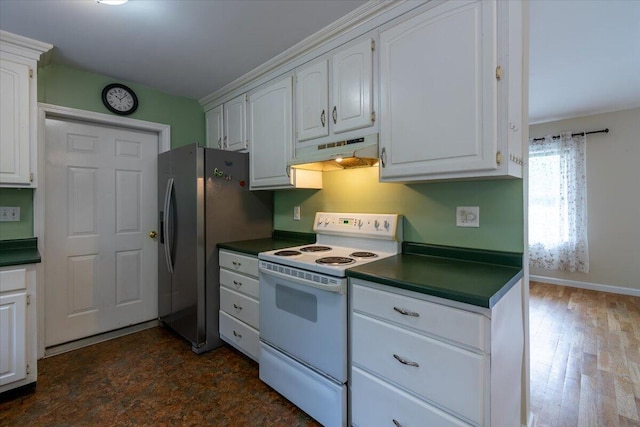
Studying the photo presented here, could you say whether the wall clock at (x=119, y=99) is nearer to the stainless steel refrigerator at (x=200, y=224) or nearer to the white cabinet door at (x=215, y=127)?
the stainless steel refrigerator at (x=200, y=224)

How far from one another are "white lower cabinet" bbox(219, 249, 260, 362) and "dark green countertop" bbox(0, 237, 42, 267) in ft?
3.94

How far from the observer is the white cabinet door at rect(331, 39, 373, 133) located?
1.82m

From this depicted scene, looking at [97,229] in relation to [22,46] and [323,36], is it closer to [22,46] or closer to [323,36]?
[22,46]

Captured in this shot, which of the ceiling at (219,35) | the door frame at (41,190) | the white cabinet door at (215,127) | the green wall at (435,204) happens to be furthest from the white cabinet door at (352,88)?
the door frame at (41,190)

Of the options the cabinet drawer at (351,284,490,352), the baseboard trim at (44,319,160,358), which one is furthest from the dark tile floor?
the cabinet drawer at (351,284,490,352)

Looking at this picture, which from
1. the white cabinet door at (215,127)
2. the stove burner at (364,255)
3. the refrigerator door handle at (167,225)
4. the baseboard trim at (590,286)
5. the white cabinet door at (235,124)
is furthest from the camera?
the baseboard trim at (590,286)

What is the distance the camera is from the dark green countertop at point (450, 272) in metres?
1.17

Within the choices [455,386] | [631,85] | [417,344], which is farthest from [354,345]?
[631,85]

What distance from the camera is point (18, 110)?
2.05 meters

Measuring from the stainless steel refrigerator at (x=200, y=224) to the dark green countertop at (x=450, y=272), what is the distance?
1403 millimetres

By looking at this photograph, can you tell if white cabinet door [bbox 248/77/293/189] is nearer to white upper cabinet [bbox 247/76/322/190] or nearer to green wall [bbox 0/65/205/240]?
white upper cabinet [bbox 247/76/322/190]

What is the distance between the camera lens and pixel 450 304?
3.89 ft

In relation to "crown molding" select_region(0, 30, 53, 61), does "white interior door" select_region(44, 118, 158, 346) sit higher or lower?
lower

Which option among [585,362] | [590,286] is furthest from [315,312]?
[590,286]
